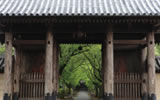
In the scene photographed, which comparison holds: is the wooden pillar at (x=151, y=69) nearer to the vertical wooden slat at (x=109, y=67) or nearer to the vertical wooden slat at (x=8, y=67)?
the vertical wooden slat at (x=109, y=67)

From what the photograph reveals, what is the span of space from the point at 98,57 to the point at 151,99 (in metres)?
14.3

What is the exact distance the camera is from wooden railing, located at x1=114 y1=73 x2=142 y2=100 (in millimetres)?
8805

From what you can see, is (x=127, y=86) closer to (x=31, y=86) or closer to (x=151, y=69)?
(x=151, y=69)

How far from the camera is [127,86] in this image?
8938 millimetres

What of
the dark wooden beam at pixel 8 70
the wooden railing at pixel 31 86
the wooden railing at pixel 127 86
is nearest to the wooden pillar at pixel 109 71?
the wooden railing at pixel 127 86

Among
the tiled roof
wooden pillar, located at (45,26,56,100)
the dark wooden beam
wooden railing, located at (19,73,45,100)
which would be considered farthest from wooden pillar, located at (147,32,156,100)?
the dark wooden beam

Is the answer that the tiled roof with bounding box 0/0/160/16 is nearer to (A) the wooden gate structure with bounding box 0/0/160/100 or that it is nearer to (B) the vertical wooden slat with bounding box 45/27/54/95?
(A) the wooden gate structure with bounding box 0/0/160/100

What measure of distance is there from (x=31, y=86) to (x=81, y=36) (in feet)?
11.0

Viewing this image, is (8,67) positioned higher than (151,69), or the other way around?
(8,67)

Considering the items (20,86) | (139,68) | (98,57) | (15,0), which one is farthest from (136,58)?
(98,57)

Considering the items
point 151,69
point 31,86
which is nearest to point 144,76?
point 151,69

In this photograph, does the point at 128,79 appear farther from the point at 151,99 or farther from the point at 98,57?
the point at 98,57

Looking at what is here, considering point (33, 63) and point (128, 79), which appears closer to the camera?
point (128, 79)

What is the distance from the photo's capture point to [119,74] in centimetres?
937
